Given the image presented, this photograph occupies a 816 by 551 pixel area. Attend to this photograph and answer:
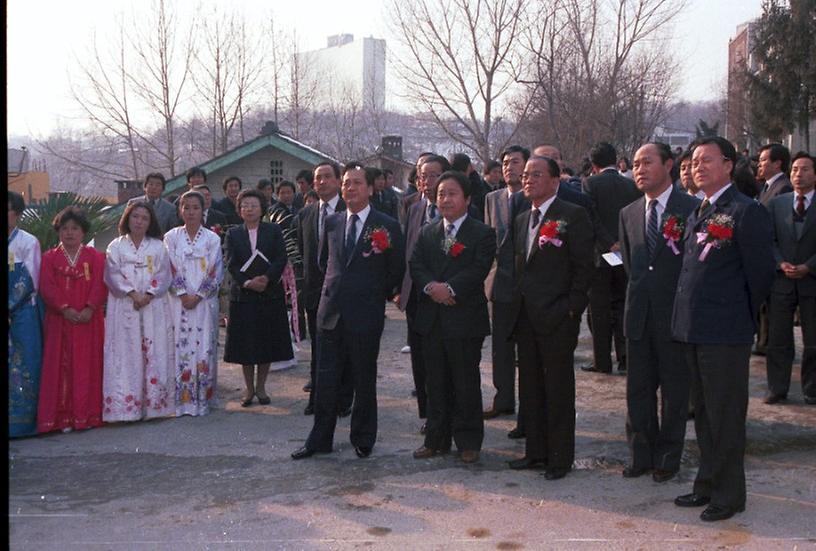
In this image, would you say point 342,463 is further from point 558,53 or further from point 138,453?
point 558,53

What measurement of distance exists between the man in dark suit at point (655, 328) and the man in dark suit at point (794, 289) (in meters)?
2.52

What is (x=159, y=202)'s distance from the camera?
41.5 feet

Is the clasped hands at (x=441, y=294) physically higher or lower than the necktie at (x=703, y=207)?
lower

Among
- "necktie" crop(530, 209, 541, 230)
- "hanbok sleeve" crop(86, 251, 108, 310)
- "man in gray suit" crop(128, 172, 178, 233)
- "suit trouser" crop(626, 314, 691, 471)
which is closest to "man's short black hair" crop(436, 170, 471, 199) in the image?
"necktie" crop(530, 209, 541, 230)

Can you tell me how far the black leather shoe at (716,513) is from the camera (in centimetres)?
534

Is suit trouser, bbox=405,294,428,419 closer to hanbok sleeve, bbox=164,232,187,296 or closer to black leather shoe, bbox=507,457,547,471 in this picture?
black leather shoe, bbox=507,457,547,471

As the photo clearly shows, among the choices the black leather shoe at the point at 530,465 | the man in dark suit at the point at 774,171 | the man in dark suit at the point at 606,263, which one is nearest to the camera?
the black leather shoe at the point at 530,465

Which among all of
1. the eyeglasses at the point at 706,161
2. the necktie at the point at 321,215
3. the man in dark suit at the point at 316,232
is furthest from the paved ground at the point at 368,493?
the eyeglasses at the point at 706,161

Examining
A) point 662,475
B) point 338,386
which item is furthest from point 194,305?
point 662,475

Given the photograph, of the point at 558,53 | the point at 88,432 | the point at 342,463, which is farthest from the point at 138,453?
the point at 558,53

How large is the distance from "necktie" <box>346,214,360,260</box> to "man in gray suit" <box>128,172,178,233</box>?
5945 millimetres

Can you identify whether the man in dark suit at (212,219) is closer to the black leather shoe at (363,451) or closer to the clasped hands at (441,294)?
the black leather shoe at (363,451)

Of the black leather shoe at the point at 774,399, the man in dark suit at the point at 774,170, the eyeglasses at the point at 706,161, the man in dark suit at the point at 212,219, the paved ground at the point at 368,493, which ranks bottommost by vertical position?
the paved ground at the point at 368,493

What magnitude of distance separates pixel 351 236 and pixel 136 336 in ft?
7.92
